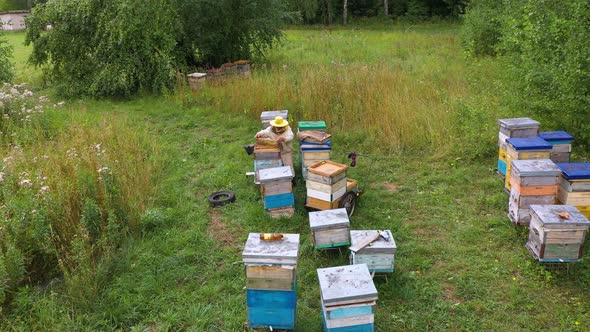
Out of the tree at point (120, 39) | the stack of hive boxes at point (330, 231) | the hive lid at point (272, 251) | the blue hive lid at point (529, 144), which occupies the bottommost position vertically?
the stack of hive boxes at point (330, 231)

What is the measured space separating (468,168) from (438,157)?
0.56 metres

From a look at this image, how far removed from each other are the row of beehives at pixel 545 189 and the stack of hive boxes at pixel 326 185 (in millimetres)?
2062

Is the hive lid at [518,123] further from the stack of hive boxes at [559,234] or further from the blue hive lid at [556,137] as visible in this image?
the stack of hive boxes at [559,234]

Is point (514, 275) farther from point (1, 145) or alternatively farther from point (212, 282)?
point (1, 145)

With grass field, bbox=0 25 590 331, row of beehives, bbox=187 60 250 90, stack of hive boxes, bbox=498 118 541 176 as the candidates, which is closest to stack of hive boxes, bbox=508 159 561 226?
grass field, bbox=0 25 590 331

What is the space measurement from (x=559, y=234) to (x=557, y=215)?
0.20 meters

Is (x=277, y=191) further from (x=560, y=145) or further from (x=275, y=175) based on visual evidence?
(x=560, y=145)

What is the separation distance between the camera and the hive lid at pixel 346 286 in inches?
152

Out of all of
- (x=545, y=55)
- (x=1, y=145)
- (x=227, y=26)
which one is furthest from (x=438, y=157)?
(x=227, y=26)

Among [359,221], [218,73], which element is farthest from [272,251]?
[218,73]

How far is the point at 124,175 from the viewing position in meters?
6.60

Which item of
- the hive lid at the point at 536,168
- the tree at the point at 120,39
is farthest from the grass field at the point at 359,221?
the tree at the point at 120,39

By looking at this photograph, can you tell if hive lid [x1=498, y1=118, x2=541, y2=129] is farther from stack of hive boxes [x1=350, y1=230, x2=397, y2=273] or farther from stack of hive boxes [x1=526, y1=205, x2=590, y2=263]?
stack of hive boxes [x1=350, y1=230, x2=397, y2=273]

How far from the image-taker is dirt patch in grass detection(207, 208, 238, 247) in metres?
5.88
